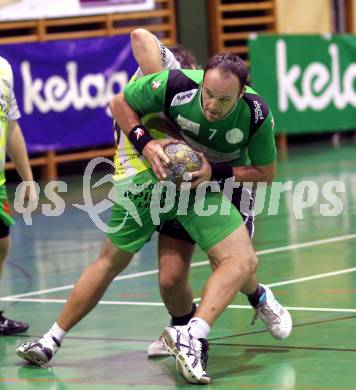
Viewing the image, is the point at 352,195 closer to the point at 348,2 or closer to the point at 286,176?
the point at 286,176

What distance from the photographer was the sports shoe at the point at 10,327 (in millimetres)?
7348

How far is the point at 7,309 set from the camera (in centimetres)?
814

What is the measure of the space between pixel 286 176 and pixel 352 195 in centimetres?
204

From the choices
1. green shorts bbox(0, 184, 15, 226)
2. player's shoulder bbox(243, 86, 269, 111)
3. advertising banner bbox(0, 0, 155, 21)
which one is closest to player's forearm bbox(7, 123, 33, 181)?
green shorts bbox(0, 184, 15, 226)

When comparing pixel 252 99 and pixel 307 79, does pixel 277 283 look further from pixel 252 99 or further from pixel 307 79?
pixel 307 79

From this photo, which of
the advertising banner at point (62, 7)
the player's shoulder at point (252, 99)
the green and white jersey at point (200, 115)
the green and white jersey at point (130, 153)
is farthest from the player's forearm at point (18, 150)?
the advertising banner at point (62, 7)

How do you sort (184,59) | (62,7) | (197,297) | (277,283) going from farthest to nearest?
(62,7), (277,283), (197,297), (184,59)

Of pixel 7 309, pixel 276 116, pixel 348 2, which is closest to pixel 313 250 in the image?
pixel 7 309

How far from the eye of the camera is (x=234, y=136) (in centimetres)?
609

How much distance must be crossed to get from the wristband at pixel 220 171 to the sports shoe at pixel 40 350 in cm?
125

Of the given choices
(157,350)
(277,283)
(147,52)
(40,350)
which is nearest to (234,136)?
(147,52)

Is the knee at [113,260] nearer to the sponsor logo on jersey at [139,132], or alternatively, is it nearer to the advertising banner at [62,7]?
the sponsor logo on jersey at [139,132]

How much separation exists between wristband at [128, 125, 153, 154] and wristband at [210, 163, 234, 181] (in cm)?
36

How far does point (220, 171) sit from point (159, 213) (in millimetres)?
403
